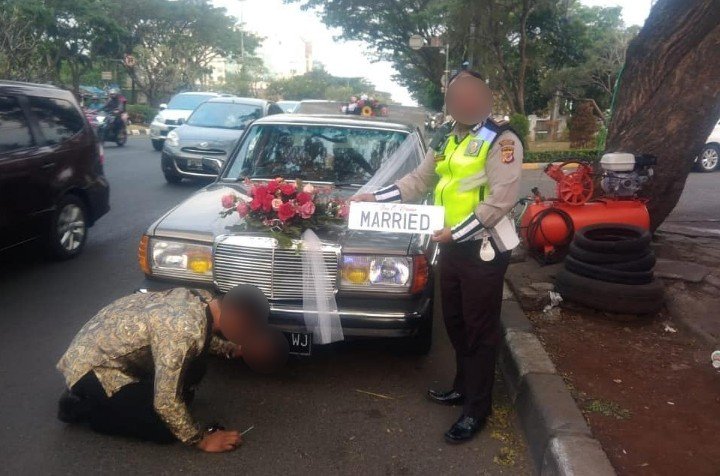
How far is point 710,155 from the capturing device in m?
17.0

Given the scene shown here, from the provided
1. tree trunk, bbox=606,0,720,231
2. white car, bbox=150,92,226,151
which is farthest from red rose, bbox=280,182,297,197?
white car, bbox=150,92,226,151

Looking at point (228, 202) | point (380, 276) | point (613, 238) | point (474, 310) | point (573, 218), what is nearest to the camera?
point (474, 310)

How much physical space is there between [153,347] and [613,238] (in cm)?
418

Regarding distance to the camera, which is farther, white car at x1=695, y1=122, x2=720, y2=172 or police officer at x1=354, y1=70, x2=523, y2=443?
white car at x1=695, y1=122, x2=720, y2=172

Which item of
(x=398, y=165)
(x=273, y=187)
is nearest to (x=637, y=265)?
(x=398, y=165)

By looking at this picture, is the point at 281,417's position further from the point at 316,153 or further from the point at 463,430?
the point at 316,153

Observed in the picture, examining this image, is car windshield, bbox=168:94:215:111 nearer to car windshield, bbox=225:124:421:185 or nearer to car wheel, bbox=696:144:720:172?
car wheel, bbox=696:144:720:172

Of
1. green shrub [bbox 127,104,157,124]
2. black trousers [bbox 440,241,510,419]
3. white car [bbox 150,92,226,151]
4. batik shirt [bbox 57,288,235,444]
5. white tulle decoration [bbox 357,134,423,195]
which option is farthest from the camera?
green shrub [bbox 127,104,157,124]

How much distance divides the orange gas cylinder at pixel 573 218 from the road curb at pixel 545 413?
180 centimetres

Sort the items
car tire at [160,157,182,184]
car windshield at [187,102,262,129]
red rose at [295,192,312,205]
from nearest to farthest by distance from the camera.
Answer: red rose at [295,192,312,205] → car tire at [160,157,182,184] → car windshield at [187,102,262,129]

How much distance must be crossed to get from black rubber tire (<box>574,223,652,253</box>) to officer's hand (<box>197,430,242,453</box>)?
10.6 ft

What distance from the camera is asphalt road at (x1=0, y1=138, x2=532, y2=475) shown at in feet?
11.1

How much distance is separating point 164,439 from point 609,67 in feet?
97.9

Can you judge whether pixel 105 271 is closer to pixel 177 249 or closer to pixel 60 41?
pixel 177 249
